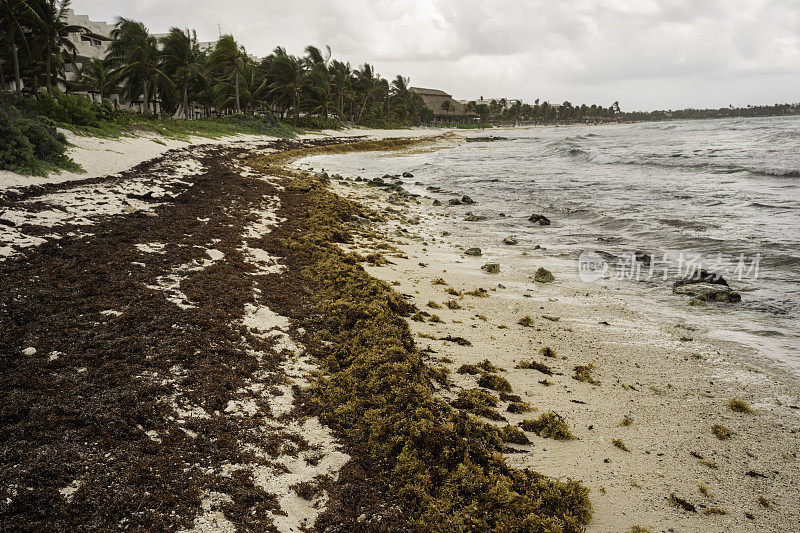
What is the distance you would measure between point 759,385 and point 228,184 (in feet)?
50.4

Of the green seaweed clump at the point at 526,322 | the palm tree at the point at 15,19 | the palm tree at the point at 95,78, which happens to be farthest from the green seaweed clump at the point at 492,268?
the palm tree at the point at 95,78

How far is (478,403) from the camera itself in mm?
4613

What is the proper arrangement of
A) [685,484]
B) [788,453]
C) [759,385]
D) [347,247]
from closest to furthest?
[685,484] → [788,453] → [759,385] → [347,247]

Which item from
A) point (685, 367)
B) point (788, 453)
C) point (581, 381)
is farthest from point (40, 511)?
point (685, 367)

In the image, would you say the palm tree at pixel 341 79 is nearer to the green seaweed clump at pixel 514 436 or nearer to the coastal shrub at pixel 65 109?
the coastal shrub at pixel 65 109

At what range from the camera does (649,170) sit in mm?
27750

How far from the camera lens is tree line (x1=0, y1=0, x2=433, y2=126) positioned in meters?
27.2

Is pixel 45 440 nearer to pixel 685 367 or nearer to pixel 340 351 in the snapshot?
pixel 340 351

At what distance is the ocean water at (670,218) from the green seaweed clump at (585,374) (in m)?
2.72

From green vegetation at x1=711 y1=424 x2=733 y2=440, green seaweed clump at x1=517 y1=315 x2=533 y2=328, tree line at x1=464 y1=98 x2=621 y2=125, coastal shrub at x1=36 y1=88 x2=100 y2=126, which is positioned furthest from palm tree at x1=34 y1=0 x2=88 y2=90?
tree line at x1=464 y1=98 x2=621 y2=125

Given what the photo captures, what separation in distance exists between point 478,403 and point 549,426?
2.48 ft

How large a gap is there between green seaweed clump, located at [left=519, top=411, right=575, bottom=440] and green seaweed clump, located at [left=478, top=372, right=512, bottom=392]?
592 mm

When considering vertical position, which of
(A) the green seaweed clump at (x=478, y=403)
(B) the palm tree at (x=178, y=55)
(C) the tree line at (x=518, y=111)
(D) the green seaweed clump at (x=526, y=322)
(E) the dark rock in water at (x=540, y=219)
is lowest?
(A) the green seaweed clump at (x=478, y=403)

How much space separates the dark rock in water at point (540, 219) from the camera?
47.6 ft
